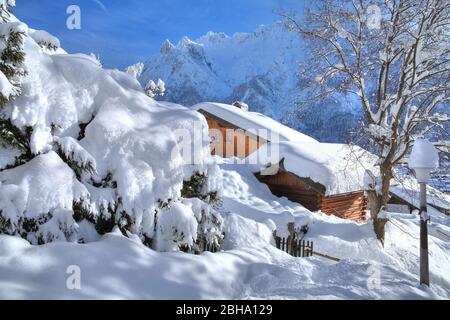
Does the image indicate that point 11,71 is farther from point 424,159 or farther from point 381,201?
point 381,201

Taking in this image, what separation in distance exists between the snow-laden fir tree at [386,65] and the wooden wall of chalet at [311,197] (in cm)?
421

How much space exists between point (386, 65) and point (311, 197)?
7705 millimetres

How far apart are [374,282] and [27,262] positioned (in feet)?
16.6

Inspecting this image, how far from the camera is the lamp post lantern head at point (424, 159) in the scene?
18.5ft

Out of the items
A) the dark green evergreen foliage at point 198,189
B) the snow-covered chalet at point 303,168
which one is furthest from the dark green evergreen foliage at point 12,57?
the snow-covered chalet at point 303,168

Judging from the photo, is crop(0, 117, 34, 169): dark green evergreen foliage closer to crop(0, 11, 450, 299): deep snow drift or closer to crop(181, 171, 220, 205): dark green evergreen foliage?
crop(0, 11, 450, 299): deep snow drift

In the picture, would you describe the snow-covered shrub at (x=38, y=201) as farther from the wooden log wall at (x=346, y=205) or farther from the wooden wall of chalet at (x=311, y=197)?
the wooden log wall at (x=346, y=205)

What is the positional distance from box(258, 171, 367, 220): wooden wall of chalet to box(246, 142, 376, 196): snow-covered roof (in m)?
0.64

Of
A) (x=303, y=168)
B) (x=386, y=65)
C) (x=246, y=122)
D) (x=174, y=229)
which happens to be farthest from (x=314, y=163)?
(x=174, y=229)

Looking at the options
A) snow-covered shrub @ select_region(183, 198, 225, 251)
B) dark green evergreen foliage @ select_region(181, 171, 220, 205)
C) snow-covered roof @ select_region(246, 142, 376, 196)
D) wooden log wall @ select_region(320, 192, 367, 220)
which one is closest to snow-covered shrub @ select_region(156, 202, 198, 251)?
snow-covered shrub @ select_region(183, 198, 225, 251)

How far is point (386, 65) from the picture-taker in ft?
45.4

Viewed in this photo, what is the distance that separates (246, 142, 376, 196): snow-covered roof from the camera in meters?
17.3

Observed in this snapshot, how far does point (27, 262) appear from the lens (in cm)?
419
